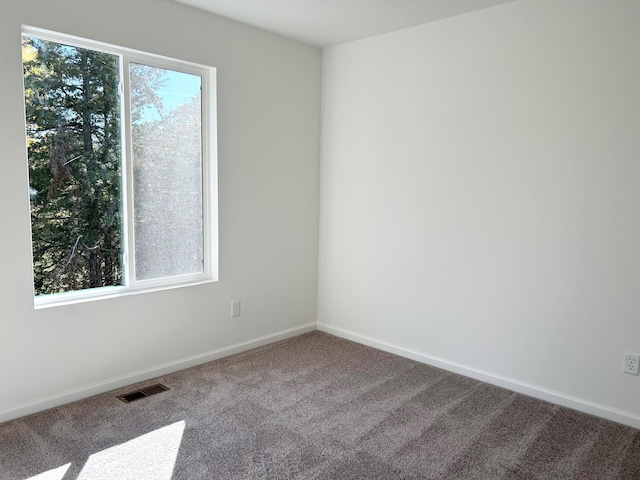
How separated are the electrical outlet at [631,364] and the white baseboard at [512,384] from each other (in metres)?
0.25

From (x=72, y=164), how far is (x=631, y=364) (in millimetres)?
3464

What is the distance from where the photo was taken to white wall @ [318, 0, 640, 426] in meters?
2.64

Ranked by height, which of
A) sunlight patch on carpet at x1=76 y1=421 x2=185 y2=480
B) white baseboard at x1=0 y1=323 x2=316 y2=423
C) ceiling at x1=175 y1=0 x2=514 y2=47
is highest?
ceiling at x1=175 y1=0 x2=514 y2=47

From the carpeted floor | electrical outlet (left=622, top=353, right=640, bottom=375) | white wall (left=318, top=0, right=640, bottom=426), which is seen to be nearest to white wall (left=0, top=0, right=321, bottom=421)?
the carpeted floor

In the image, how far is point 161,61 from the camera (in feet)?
10.2

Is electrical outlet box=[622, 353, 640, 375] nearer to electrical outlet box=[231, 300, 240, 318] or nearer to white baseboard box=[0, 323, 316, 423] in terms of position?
white baseboard box=[0, 323, 316, 423]

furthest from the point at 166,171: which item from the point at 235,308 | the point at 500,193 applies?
the point at 500,193

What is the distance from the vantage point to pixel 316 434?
2494 mm

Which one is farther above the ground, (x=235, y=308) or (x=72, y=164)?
(x=72, y=164)

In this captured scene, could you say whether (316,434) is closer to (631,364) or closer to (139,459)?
(139,459)

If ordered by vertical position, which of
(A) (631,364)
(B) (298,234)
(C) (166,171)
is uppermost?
(C) (166,171)

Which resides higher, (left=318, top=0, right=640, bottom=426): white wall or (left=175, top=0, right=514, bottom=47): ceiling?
(left=175, top=0, right=514, bottom=47): ceiling

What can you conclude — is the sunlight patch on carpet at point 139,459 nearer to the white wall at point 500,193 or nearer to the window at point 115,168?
the window at point 115,168

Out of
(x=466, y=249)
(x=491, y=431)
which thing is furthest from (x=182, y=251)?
(x=491, y=431)
